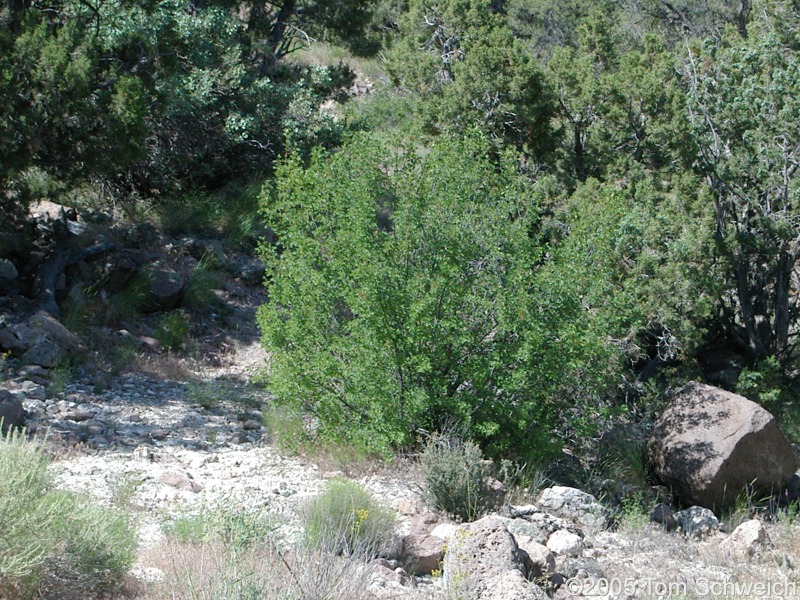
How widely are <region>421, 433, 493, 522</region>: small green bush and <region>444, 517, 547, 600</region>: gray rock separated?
1473 mm

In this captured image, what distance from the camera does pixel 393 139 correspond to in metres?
9.42

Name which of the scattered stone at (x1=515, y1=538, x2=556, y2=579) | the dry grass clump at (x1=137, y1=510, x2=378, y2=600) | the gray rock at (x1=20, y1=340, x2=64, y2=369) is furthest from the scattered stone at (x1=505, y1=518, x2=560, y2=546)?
the gray rock at (x1=20, y1=340, x2=64, y2=369)

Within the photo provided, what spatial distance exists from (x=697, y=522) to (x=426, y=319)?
122 inches

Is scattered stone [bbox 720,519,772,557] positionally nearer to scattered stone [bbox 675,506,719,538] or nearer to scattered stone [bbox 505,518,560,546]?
scattered stone [bbox 675,506,719,538]

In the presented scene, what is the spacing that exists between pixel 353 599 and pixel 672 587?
2.47 meters

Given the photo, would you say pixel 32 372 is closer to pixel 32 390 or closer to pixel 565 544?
pixel 32 390

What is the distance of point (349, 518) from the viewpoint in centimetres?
577

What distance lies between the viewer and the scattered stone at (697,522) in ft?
26.3

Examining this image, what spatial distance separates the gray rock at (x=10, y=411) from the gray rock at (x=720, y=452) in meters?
6.26

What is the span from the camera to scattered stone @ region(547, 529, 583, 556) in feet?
22.0

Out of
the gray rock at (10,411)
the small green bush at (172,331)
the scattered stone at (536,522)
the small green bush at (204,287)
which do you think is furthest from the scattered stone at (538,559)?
the small green bush at (204,287)

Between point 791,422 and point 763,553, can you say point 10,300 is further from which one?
point 791,422

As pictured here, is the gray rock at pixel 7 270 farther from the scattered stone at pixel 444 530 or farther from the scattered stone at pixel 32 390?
the scattered stone at pixel 444 530

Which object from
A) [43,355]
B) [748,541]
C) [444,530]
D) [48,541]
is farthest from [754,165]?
[48,541]
